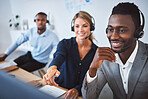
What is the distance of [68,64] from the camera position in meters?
1.25

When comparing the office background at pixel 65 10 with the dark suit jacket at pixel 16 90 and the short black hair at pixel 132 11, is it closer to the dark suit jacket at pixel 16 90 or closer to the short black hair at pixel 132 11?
the short black hair at pixel 132 11

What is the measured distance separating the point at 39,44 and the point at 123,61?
3.82 feet

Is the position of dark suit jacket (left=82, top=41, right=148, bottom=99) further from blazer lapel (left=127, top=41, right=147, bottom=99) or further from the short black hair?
the short black hair

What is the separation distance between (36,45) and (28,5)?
0.53 meters

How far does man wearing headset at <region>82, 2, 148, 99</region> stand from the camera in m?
0.82

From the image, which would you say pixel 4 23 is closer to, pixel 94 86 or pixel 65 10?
pixel 65 10

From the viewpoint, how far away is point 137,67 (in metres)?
0.83

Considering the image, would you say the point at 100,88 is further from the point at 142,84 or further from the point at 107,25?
the point at 107,25

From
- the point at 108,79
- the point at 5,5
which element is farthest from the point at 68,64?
the point at 5,5

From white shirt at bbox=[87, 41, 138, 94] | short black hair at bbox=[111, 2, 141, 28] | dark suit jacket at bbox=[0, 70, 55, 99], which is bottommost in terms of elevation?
white shirt at bbox=[87, 41, 138, 94]

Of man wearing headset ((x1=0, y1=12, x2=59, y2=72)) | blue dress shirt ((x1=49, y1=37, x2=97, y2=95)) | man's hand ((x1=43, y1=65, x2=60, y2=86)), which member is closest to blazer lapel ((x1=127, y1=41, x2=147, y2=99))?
blue dress shirt ((x1=49, y1=37, x2=97, y2=95))

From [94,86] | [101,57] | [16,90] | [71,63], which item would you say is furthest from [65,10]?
[16,90]

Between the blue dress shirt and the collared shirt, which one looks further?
the collared shirt

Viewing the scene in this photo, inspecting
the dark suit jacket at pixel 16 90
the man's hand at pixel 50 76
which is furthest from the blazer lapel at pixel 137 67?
the dark suit jacket at pixel 16 90
